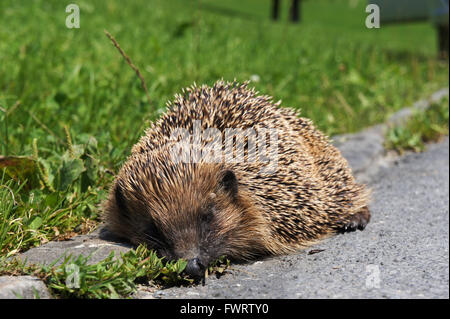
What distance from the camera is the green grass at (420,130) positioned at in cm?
718

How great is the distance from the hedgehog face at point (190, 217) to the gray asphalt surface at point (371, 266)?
0.63 feet

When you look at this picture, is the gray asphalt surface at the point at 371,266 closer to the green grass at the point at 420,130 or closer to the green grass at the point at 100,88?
the green grass at the point at 100,88

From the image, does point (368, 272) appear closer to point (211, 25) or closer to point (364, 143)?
point (364, 143)

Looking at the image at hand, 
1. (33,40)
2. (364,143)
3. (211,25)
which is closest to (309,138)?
(364,143)

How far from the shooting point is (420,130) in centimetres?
747

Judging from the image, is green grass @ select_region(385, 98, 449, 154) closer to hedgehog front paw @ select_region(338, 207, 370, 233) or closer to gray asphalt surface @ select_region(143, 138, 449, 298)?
gray asphalt surface @ select_region(143, 138, 449, 298)

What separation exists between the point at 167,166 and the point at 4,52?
503cm

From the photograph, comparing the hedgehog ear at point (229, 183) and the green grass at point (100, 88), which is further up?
the green grass at point (100, 88)

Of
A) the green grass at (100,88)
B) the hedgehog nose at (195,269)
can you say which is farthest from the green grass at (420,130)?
the hedgehog nose at (195,269)

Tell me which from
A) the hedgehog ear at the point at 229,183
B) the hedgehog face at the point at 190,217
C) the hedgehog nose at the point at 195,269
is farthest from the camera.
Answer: the hedgehog ear at the point at 229,183

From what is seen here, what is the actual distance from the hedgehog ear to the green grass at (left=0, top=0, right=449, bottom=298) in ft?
3.78

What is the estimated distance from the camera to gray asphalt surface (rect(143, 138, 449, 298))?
3.21 meters

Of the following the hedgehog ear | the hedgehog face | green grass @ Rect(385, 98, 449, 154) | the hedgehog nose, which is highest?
green grass @ Rect(385, 98, 449, 154)

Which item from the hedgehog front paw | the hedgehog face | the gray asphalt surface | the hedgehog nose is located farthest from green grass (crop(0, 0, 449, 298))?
the hedgehog front paw
